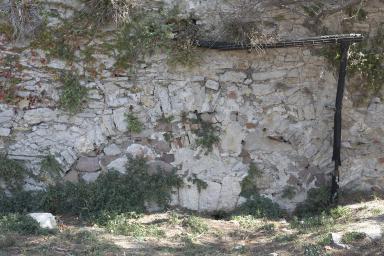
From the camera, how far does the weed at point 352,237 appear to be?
510 cm

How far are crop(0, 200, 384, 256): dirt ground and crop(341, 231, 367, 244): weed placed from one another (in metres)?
0.03

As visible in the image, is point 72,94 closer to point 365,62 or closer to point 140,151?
point 140,151

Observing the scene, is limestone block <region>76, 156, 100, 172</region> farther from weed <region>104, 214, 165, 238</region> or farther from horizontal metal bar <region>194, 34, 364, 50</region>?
horizontal metal bar <region>194, 34, 364, 50</region>

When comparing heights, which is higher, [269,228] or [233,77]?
[233,77]

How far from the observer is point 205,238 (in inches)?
228

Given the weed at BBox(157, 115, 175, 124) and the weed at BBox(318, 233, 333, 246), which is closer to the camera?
the weed at BBox(318, 233, 333, 246)

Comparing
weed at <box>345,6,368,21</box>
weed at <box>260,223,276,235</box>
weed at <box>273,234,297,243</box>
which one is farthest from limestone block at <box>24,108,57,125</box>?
weed at <box>345,6,368,21</box>

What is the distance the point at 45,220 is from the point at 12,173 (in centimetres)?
99

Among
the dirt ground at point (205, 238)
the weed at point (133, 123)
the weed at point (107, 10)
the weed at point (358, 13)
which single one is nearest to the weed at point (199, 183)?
the dirt ground at point (205, 238)

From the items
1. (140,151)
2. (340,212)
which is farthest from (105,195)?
(340,212)

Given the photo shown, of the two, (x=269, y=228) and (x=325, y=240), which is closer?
(x=325, y=240)

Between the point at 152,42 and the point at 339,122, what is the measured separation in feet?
8.10

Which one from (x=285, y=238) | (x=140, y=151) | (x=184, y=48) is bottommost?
(x=285, y=238)

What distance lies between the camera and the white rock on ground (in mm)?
5472
